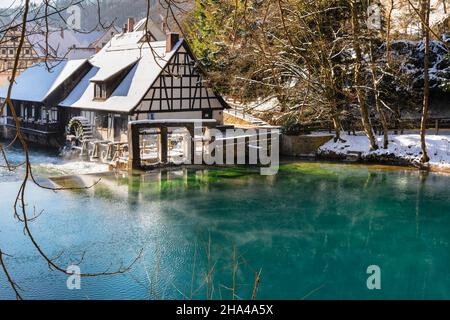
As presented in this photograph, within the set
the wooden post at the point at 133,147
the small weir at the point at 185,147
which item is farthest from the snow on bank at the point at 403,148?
the wooden post at the point at 133,147

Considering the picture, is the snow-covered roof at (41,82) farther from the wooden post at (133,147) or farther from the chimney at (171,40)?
the wooden post at (133,147)

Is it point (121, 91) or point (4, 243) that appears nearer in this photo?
point (4, 243)

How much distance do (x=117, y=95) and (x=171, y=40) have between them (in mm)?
3689

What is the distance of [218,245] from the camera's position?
1170 centimetres

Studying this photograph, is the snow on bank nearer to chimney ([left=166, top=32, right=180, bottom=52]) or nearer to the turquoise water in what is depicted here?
the turquoise water

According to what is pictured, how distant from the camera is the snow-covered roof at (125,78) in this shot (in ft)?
78.7

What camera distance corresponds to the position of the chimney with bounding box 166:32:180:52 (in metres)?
24.3

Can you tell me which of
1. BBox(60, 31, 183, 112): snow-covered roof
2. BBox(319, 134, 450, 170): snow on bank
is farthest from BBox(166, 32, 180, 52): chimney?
BBox(319, 134, 450, 170): snow on bank

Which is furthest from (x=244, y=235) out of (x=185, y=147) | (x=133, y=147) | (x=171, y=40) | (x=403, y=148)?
(x=171, y=40)

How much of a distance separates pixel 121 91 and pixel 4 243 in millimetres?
14481

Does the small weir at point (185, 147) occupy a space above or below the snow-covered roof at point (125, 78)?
below

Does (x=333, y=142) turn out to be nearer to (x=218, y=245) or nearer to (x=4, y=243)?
(x=218, y=245)
